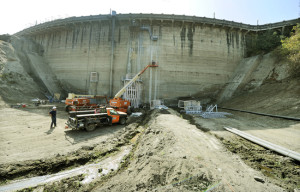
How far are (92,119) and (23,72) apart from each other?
20878 mm

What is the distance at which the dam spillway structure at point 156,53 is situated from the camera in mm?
19562

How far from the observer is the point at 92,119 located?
8.05 meters

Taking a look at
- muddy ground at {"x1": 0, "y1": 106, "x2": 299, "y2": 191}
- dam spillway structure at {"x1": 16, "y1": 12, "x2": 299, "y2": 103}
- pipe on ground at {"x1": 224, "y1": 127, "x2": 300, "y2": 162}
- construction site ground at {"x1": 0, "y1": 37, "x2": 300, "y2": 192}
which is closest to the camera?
muddy ground at {"x1": 0, "y1": 106, "x2": 299, "y2": 191}

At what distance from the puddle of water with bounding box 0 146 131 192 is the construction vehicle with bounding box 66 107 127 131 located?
11.9 ft

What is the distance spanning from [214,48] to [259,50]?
7261 mm

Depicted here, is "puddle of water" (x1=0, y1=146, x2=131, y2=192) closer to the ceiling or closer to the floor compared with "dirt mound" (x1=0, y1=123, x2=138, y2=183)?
closer to the floor

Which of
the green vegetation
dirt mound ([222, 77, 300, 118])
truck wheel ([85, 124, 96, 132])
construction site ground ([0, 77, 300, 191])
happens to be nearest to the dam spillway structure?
the green vegetation

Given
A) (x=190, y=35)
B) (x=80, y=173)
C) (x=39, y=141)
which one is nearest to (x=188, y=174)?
(x=80, y=173)

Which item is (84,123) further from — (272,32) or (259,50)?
(272,32)

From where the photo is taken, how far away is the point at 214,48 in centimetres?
2053

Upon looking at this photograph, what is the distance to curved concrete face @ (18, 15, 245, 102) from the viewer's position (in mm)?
19562

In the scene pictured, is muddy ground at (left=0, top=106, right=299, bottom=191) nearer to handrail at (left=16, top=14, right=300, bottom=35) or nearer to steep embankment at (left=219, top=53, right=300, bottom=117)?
steep embankment at (left=219, top=53, right=300, bottom=117)

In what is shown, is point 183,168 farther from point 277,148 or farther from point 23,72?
point 23,72

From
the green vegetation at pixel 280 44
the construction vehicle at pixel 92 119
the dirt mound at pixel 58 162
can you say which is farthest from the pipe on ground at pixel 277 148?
the green vegetation at pixel 280 44
